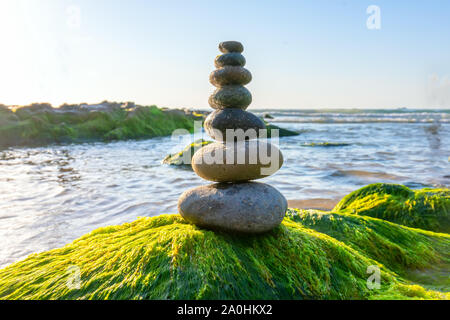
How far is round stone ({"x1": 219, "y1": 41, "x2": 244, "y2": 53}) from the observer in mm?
4363

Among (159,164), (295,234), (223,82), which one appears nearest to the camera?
(295,234)

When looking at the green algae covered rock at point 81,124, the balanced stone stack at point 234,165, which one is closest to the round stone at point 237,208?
the balanced stone stack at point 234,165

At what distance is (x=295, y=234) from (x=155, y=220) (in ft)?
6.07

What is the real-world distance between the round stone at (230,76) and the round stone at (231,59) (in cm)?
8

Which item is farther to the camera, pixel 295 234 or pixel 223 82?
pixel 223 82

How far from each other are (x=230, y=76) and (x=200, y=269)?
2.44m

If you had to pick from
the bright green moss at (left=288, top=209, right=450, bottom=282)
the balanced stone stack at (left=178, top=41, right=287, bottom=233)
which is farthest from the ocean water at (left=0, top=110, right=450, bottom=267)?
the balanced stone stack at (left=178, top=41, right=287, bottom=233)

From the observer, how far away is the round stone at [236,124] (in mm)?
4125

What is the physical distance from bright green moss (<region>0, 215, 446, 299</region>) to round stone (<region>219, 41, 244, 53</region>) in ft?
7.80

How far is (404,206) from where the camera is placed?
6.43 metres

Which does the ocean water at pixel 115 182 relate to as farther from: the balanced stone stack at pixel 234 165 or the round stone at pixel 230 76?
the round stone at pixel 230 76
